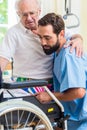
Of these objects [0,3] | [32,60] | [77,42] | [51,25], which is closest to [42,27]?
[51,25]

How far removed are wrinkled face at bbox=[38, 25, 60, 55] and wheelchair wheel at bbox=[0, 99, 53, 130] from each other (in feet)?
1.37

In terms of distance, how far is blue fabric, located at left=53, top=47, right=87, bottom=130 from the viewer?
142cm

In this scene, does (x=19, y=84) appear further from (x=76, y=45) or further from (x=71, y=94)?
(x=76, y=45)

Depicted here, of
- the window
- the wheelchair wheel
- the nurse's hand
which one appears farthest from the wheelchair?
the window

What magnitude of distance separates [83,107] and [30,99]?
0.35 meters

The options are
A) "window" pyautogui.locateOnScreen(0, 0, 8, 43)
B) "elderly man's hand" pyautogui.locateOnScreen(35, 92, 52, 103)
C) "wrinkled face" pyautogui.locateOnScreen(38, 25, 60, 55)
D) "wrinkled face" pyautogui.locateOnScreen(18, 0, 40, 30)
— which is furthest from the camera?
"window" pyautogui.locateOnScreen(0, 0, 8, 43)

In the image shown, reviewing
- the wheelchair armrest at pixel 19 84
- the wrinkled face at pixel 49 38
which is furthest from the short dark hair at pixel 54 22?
the wheelchair armrest at pixel 19 84

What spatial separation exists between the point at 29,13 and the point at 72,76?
597 mm

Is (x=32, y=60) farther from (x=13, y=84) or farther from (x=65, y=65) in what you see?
(x=13, y=84)

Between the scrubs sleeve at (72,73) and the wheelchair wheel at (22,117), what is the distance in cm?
23

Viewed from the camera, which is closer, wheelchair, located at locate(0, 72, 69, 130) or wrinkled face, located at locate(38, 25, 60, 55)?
wheelchair, located at locate(0, 72, 69, 130)

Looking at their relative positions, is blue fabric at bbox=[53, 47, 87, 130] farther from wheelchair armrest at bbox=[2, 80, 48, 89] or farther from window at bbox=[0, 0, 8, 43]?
window at bbox=[0, 0, 8, 43]

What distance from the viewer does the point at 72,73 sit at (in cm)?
143

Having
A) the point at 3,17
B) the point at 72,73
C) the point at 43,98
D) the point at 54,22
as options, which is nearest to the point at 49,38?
the point at 54,22
